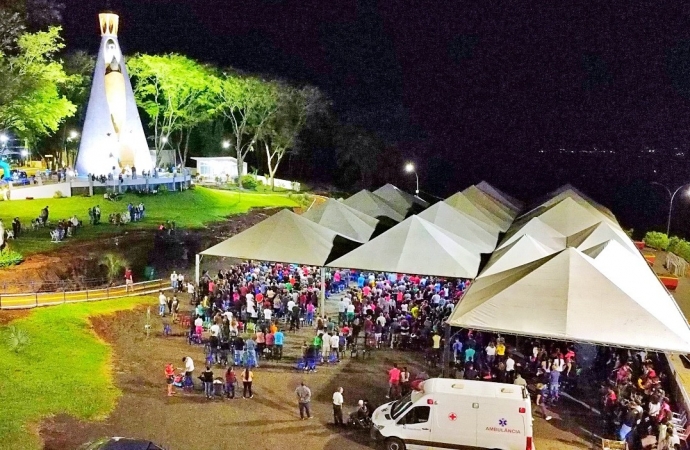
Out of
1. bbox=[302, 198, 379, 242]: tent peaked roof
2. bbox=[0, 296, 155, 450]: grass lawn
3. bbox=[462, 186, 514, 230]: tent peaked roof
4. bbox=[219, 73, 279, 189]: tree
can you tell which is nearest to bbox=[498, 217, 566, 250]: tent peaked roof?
bbox=[302, 198, 379, 242]: tent peaked roof

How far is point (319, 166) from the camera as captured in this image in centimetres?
8400

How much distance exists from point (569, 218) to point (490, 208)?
26.2ft

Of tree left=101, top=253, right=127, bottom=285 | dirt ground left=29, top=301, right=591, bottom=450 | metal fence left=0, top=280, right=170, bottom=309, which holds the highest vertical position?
tree left=101, top=253, right=127, bottom=285

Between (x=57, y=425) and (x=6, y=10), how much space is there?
87.0 feet

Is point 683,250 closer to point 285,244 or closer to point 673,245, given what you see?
point 673,245

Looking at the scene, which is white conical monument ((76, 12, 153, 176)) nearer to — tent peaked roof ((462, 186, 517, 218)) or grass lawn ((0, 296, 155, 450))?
tent peaked roof ((462, 186, 517, 218))

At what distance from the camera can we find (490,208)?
3609cm

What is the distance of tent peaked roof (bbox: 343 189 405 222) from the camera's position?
1243 inches

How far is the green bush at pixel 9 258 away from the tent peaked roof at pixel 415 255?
12486 mm

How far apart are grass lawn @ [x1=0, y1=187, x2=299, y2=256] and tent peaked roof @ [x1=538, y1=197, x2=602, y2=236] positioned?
63.6 feet

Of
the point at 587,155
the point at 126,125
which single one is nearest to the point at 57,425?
the point at 126,125

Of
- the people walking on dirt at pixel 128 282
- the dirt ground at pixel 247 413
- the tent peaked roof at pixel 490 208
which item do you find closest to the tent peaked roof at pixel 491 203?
the tent peaked roof at pixel 490 208

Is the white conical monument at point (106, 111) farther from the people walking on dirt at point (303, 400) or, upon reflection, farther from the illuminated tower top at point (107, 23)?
the people walking on dirt at point (303, 400)

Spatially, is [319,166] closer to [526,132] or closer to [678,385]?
[678,385]
